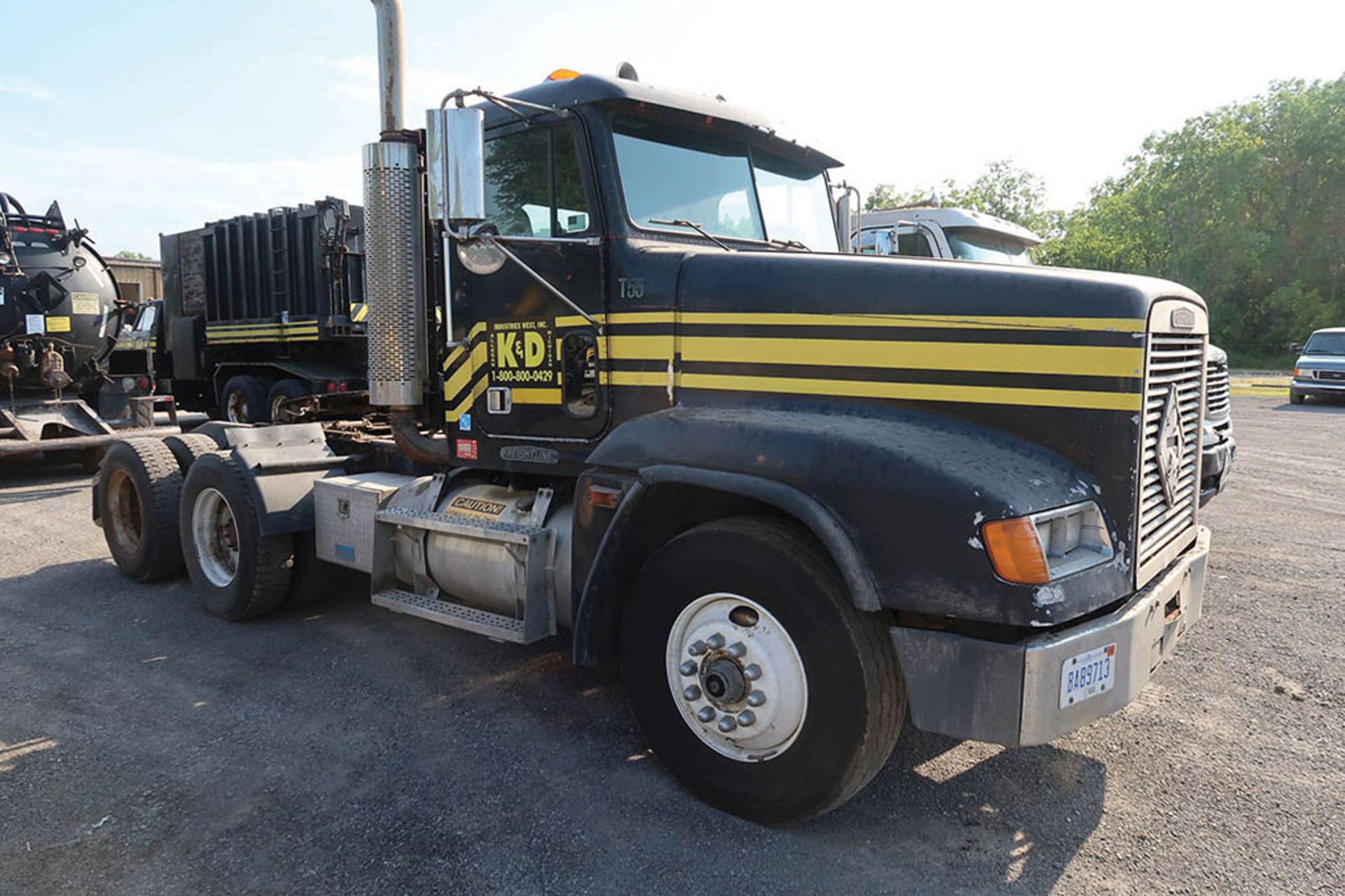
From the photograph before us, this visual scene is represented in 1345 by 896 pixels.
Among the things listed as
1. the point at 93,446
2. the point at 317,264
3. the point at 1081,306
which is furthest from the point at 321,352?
the point at 1081,306

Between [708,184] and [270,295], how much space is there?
1032 centimetres

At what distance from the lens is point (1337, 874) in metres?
2.99

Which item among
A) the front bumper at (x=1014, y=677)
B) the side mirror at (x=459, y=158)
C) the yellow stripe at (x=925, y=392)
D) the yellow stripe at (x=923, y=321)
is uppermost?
the side mirror at (x=459, y=158)

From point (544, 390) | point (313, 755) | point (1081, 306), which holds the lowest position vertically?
point (313, 755)

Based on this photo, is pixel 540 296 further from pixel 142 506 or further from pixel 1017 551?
pixel 142 506

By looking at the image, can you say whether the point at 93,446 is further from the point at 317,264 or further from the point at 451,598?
the point at 451,598

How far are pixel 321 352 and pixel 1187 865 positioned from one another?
1211cm

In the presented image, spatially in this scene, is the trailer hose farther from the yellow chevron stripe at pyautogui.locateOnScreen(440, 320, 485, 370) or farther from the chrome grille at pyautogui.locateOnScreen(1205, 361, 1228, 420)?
the chrome grille at pyautogui.locateOnScreen(1205, 361, 1228, 420)

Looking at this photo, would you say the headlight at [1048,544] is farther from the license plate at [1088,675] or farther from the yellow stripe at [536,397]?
the yellow stripe at [536,397]

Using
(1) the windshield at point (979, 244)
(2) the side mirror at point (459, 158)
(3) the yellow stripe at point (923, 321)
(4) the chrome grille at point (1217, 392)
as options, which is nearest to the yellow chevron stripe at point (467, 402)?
(2) the side mirror at point (459, 158)

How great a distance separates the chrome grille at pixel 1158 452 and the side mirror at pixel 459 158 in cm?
251

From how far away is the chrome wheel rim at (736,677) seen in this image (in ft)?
10.4

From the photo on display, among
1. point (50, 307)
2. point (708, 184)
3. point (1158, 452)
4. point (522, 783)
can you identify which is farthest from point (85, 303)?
point (1158, 452)

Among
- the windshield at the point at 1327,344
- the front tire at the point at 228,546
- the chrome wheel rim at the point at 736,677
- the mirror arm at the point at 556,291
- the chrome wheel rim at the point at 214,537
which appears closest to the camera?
the chrome wheel rim at the point at 736,677
